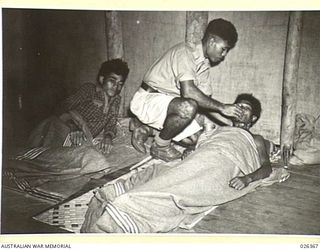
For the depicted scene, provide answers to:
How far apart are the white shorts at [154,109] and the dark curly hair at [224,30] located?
0.25 metres

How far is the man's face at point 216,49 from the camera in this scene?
5.43ft

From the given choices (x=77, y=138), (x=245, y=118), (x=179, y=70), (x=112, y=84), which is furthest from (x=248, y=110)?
(x=77, y=138)

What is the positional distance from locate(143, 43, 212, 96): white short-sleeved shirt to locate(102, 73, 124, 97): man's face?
9cm

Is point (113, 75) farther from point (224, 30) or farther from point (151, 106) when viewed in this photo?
point (224, 30)

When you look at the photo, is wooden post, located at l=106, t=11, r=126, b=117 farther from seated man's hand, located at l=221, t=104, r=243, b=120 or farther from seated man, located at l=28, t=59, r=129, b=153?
seated man's hand, located at l=221, t=104, r=243, b=120

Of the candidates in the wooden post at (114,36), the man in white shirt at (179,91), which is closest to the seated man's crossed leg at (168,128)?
the man in white shirt at (179,91)

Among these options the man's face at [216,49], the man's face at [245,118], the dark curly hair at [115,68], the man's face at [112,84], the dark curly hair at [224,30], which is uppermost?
the dark curly hair at [224,30]

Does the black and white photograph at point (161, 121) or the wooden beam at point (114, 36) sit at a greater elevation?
the wooden beam at point (114, 36)

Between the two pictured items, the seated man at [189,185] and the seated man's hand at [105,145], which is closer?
the seated man at [189,185]

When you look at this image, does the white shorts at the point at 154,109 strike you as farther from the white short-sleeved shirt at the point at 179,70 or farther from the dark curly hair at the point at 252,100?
the dark curly hair at the point at 252,100

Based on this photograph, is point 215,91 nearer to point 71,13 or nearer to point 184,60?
point 184,60

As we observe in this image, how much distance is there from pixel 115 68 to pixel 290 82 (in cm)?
58

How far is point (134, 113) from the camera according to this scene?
5.56 feet

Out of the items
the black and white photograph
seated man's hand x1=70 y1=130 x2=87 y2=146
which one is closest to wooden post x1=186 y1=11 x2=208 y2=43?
the black and white photograph
